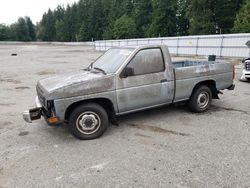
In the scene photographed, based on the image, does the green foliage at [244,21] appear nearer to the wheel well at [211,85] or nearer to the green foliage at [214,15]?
the green foliage at [214,15]

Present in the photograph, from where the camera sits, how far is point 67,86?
4012 mm

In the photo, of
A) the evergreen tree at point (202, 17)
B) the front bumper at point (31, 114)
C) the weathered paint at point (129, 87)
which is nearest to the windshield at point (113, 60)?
the weathered paint at point (129, 87)

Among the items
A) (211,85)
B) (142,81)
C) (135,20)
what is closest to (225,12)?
(135,20)

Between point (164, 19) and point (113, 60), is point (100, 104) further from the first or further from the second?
point (164, 19)

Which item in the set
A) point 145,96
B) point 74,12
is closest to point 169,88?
point 145,96

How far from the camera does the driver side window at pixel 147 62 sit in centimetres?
462

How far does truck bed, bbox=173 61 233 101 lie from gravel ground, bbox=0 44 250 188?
0.67m

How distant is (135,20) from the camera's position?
68.4m

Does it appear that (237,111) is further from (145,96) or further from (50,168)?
(50,168)

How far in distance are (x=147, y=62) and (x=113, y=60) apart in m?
0.76

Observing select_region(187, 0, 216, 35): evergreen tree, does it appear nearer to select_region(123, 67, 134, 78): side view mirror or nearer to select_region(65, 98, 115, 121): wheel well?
select_region(123, 67, 134, 78): side view mirror

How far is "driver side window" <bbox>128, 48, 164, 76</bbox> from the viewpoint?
15.2 feet

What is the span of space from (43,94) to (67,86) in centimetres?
52

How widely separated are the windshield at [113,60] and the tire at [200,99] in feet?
6.73
